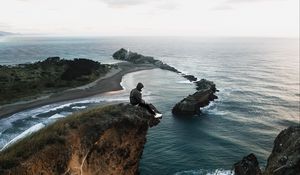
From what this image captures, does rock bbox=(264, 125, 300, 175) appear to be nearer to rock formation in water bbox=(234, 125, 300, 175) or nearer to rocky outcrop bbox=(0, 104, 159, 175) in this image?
rock formation in water bbox=(234, 125, 300, 175)

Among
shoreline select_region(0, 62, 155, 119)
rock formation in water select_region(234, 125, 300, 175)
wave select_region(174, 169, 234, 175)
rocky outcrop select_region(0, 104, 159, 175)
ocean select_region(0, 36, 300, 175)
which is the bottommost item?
wave select_region(174, 169, 234, 175)

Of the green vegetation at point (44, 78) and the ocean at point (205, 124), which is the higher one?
the green vegetation at point (44, 78)

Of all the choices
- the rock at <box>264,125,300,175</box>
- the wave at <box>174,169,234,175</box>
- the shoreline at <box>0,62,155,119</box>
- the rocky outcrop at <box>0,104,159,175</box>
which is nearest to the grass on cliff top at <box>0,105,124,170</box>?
the rocky outcrop at <box>0,104,159,175</box>

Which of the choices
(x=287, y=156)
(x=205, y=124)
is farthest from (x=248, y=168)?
(x=205, y=124)

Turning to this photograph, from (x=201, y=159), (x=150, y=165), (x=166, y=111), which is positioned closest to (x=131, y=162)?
(x=150, y=165)

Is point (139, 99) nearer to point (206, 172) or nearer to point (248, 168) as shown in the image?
point (248, 168)

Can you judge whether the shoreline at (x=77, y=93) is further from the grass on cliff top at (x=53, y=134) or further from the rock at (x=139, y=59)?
the grass on cliff top at (x=53, y=134)

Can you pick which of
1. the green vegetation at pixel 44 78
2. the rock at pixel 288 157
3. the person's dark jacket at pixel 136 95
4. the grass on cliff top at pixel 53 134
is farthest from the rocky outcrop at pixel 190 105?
the grass on cliff top at pixel 53 134
